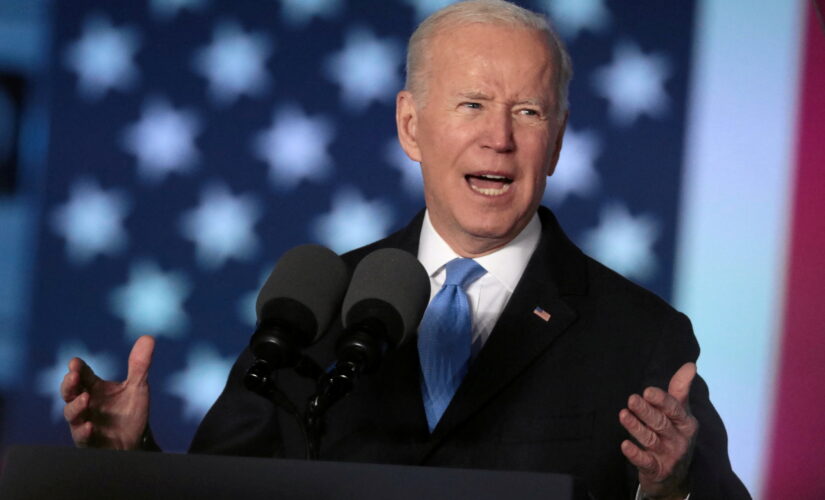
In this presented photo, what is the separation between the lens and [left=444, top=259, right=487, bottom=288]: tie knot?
1.83 m

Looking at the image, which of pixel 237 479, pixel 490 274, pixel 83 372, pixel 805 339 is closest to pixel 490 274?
pixel 490 274

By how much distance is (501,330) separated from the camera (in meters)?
1.75

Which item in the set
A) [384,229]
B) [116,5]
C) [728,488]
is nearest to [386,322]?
[728,488]

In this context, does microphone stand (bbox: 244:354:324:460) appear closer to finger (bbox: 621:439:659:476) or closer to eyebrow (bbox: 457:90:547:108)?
finger (bbox: 621:439:659:476)

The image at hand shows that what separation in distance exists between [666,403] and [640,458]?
0.31 ft

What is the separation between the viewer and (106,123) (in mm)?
2879

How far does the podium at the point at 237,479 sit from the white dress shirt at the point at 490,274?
86 cm

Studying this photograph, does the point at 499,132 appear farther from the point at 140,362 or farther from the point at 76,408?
the point at 76,408

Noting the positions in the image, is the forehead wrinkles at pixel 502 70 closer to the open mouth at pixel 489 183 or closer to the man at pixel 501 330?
the man at pixel 501 330

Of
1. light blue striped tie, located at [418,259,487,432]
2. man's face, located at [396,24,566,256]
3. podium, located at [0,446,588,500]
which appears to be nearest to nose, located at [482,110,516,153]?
man's face, located at [396,24,566,256]

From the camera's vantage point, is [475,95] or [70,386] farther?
[475,95]

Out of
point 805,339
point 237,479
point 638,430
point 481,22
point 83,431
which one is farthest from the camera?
point 805,339

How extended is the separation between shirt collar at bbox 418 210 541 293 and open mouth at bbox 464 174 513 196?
0.39ft

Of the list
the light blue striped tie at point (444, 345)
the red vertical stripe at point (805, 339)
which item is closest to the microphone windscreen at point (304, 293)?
the light blue striped tie at point (444, 345)
